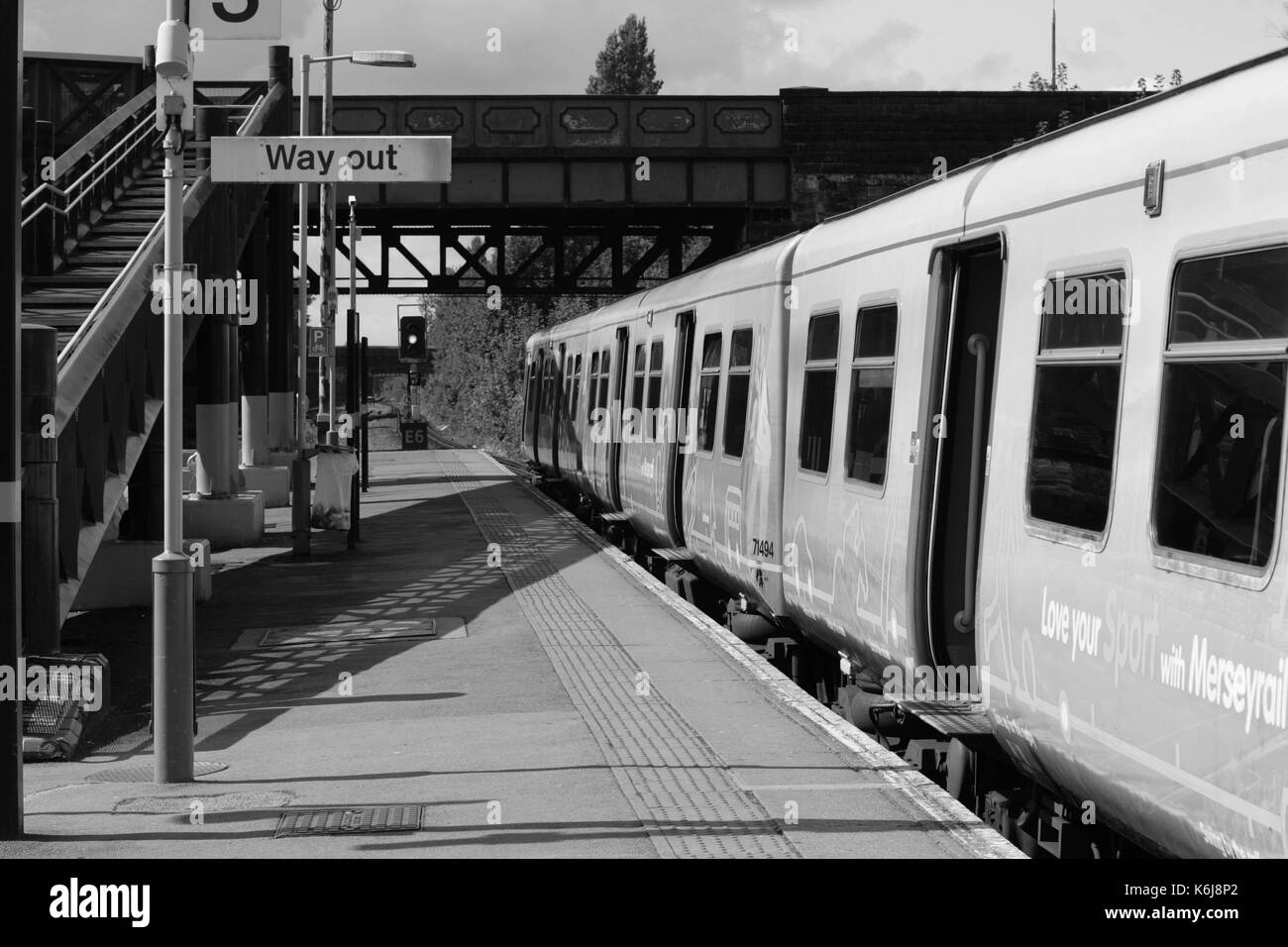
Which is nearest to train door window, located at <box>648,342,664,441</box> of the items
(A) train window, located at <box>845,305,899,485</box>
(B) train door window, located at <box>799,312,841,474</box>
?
(B) train door window, located at <box>799,312,841,474</box>

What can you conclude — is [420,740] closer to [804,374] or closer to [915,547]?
[915,547]

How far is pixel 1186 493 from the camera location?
5.69 meters

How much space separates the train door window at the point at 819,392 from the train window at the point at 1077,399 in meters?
3.45

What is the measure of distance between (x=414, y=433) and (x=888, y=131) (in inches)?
716

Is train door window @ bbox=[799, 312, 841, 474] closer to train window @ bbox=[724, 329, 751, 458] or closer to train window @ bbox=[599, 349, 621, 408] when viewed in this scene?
train window @ bbox=[724, 329, 751, 458]

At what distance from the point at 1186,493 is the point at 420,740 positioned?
196 inches

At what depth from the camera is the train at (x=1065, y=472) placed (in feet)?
17.5

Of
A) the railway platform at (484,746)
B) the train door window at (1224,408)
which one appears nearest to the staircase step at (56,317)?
the railway platform at (484,746)

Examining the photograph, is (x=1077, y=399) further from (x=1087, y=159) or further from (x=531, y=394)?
(x=531, y=394)

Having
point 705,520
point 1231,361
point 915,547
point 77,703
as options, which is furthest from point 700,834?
point 705,520

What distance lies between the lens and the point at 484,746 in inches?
359

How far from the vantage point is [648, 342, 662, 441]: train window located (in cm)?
1767
